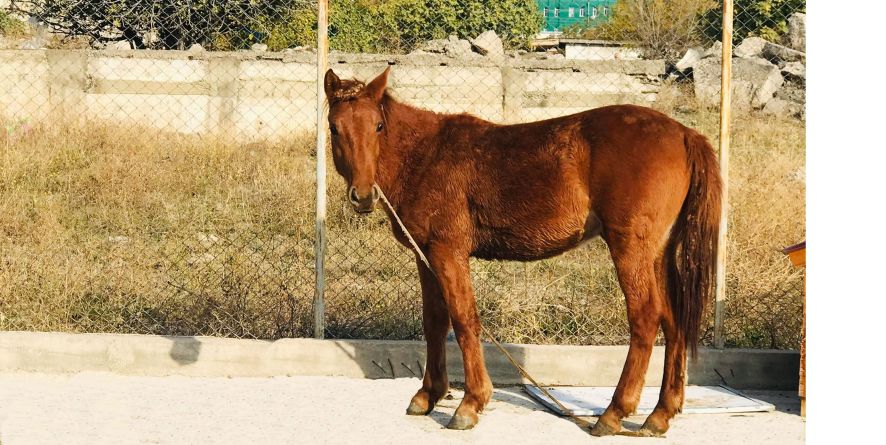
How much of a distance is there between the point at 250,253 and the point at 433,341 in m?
3.72

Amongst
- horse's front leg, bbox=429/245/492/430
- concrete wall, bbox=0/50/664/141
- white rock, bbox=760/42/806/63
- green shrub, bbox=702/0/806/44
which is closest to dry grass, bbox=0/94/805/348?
concrete wall, bbox=0/50/664/141

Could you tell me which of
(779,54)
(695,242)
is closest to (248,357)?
(695,242)

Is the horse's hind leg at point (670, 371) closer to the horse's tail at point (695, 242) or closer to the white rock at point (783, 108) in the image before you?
the horse's tail at point (695, 242)

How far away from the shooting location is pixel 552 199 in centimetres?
555

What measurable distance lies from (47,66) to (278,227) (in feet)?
19.6

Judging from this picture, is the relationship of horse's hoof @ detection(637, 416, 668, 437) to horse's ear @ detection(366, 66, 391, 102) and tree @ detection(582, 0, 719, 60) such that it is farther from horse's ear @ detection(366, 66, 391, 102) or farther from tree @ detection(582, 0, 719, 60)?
tree @ detection(582, 0, 719, 60)

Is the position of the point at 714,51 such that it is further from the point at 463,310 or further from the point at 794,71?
the point at 463,310

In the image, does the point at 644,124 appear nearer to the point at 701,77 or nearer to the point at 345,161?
the point at 345,161

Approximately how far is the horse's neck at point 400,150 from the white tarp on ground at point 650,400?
1687 mm

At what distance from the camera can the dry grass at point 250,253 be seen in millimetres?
7445

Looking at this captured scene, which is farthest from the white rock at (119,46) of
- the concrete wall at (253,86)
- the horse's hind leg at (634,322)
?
the horse's hind leg at (634,322)

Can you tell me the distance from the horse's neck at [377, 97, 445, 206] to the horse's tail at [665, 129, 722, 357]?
5.03 feet

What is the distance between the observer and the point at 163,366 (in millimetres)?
6805

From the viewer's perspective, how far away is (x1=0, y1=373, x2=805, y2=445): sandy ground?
536cm
